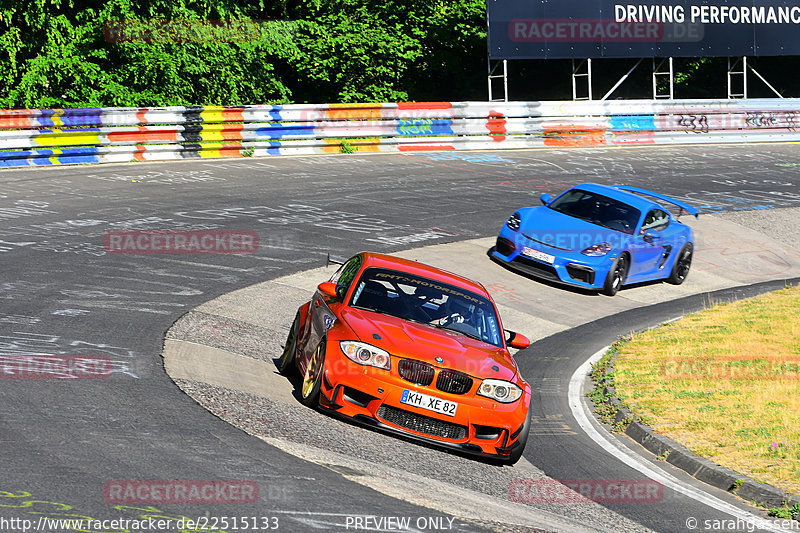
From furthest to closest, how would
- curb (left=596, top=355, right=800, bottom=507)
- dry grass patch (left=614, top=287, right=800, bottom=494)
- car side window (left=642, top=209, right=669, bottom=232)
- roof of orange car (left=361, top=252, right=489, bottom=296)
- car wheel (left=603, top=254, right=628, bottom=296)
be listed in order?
car side window (left=642, top=209, right=669, bottom=232) < car wheel (left=603, top=254, right=628, bottom=296) < roof of orange car (left=361, top=252, right=489, bottom=296) < dry grass patch (left=614, top=287, right=800, bottom=494) < curb (left=596, top=355, right=800, bottom=507)

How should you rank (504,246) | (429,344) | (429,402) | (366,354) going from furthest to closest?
(504,246) < (429,344) < (366,354) < (429,402)

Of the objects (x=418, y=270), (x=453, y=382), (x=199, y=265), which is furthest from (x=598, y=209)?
(x=453, y=382)

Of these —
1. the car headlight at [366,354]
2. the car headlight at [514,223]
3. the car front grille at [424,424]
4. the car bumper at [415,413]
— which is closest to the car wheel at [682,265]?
the car headlight at [514,223]

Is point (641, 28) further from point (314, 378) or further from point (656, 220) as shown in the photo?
point (314, 378)

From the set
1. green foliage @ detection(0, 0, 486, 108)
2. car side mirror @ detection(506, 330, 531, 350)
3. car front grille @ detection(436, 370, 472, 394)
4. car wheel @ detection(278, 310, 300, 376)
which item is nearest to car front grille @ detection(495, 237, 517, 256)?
car side mirror @ detection(506, 330, 531, 350)

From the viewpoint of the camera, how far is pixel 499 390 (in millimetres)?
8320

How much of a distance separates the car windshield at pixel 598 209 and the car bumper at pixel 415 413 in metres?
9.37

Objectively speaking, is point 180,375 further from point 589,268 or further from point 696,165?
point 696,165

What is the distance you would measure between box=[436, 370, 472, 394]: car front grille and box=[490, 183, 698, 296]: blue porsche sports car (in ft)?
27.4

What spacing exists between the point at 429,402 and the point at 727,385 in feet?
15.1

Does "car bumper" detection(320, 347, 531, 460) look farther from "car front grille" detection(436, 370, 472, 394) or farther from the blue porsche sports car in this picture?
the blue porsche sports car

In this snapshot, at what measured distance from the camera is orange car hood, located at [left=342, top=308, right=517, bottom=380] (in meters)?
8.30

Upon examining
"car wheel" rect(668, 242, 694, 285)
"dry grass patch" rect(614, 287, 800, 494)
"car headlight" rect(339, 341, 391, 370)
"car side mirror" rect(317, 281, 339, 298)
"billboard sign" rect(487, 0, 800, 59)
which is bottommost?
"dry grass patch" rect(614, 287, 800, 494)

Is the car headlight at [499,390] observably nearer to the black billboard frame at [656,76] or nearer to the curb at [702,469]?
the curb at [702,469]
